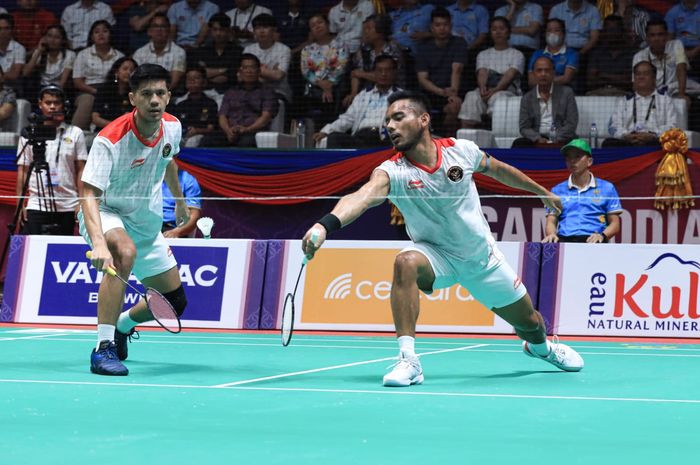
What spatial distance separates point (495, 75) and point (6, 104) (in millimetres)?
6582

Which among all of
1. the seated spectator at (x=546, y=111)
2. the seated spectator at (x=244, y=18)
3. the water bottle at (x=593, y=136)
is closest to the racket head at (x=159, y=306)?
the seated spectator at (x=546, y=111)

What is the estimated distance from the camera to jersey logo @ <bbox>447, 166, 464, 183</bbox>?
7023 mm

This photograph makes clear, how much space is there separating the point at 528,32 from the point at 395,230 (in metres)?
3.31

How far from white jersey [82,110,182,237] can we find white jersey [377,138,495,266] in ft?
5.21

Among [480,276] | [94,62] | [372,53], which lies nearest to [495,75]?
[372,53]

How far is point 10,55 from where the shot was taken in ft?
54.6

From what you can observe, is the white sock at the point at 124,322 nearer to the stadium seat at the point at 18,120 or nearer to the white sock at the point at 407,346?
the white sock at the point at 407,346

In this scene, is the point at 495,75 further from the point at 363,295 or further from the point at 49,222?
the point at 49,222

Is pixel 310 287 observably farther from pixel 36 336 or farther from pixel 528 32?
pixel 528 32

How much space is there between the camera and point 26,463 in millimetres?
3971

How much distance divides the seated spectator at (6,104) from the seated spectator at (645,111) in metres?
7.89

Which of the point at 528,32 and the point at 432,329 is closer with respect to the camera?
the point at 432,329

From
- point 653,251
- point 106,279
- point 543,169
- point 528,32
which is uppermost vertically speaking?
point 528,32

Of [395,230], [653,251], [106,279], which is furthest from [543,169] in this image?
[106,279]
